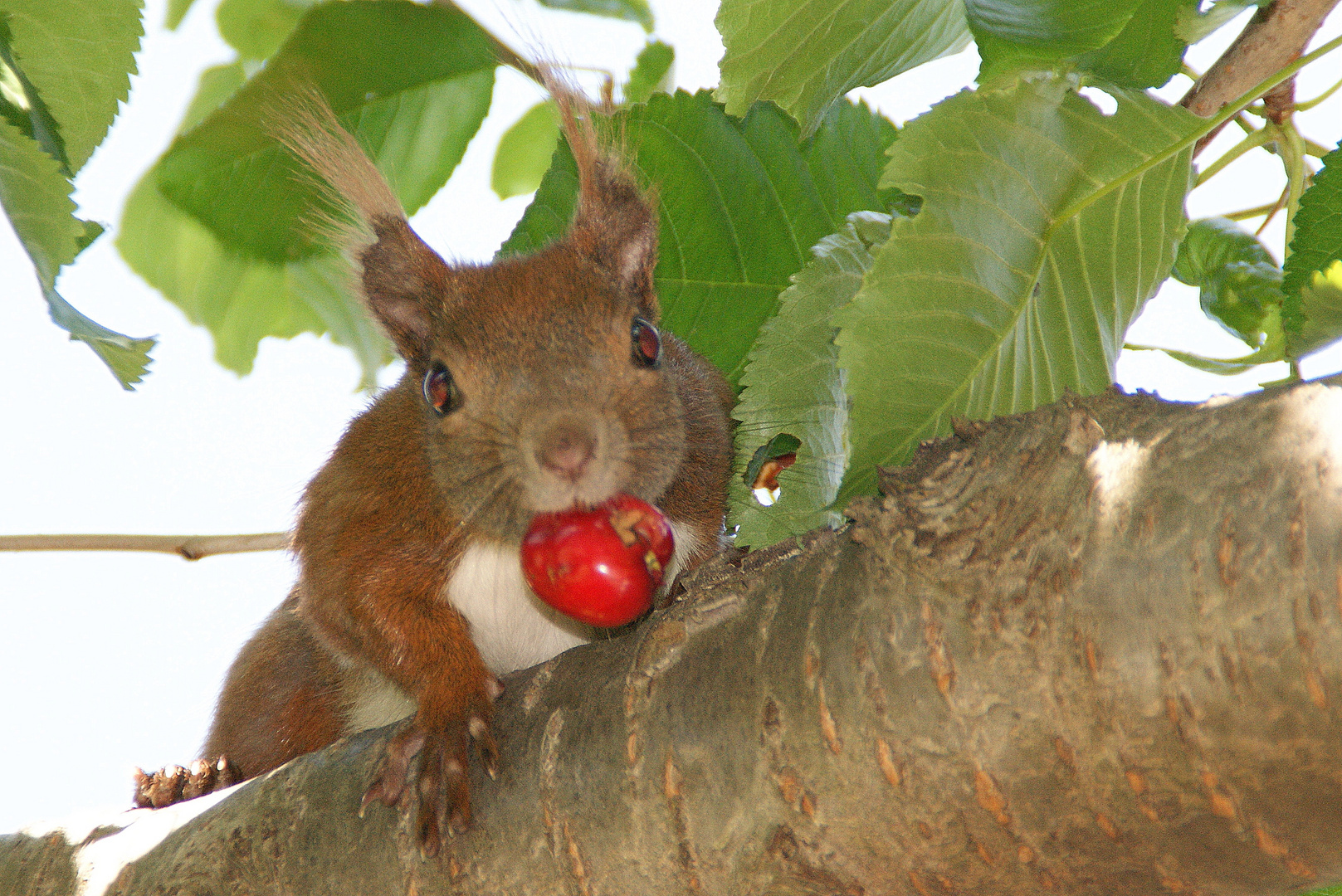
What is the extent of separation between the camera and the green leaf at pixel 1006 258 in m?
1.14

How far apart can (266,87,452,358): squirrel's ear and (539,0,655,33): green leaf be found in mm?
485

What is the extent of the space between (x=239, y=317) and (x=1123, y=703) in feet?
6.53

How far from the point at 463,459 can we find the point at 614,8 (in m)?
1.00

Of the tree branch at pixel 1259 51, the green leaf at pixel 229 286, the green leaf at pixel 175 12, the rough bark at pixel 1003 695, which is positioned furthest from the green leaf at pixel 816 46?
the green leaf at pixel 175 12

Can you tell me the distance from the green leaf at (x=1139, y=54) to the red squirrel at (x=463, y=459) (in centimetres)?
66

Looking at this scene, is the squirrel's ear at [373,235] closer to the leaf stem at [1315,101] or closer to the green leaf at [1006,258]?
the green leaf at [1006,258]

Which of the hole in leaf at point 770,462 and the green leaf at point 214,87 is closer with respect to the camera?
the hole in leaf at point 770,462

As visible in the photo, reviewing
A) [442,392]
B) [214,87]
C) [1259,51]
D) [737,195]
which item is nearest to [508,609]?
[442,392]

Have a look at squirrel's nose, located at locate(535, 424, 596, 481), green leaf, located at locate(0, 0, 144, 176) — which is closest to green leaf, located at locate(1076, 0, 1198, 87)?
squirrel's nose, located at locate(535, 424, 596, 481)

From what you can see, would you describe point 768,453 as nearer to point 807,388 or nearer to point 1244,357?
point 807,388

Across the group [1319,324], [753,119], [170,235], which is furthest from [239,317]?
[1319,324]

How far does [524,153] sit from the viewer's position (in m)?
2.41

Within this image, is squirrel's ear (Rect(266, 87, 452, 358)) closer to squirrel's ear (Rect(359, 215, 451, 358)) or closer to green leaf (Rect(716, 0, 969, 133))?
squirrel's ear (Rect(359, 215, 451, 358))

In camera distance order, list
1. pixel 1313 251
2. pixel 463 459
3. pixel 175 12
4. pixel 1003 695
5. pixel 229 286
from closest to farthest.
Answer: pixel 1003 695 < pixel 1313 251 < pixel 463 459 < pixel 229 286 < pixel 175 12
